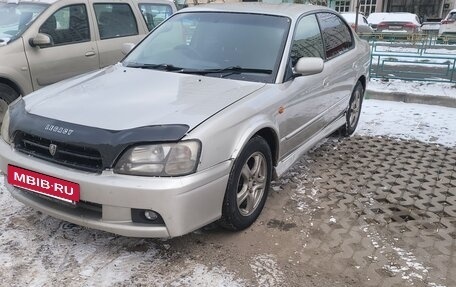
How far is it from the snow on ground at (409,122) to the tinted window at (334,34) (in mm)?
1253

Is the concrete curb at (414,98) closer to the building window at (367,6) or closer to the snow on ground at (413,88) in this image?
the snow on ground at (413,88)

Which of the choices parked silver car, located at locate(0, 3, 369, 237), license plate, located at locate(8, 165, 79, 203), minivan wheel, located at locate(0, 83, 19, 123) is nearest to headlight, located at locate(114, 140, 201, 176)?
parked silver car, located at locate(0, 3, 369, 237)

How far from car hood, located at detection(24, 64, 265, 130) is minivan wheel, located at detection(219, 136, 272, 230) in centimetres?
39

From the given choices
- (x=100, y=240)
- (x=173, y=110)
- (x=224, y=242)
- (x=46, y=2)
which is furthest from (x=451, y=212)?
(x=46, y=2)

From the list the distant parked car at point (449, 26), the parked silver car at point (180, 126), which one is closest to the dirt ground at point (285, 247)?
the parked silver car at point (180, 126)

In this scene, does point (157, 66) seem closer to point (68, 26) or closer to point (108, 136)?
point (108, 136)

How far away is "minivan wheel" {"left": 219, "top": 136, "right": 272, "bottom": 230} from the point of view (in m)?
3.03

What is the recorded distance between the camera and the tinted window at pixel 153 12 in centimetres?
680

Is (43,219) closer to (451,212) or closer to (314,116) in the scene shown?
(314,116)

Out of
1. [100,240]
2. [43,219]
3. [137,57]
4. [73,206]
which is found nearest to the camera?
[73,206]

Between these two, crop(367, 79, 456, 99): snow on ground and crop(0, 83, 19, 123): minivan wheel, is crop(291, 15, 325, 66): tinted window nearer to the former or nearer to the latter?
crop(0, 83, 19, 123): minivan wheel

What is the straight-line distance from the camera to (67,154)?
278cm

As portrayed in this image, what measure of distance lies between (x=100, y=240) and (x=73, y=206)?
401 millimetres

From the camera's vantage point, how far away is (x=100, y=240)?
315 cm
